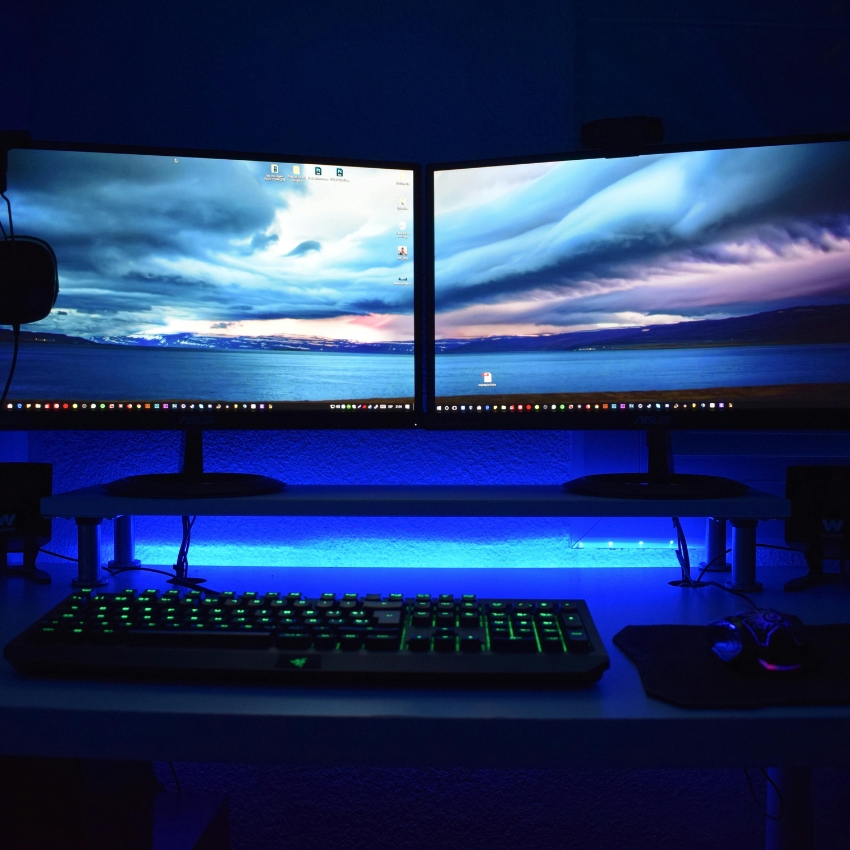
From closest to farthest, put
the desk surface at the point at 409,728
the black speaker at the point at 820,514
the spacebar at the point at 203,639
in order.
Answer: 1. the desk surface at the point at 409,728
2. the spacebar at the point at 203,639
3. the black speaker at the point at 820,514

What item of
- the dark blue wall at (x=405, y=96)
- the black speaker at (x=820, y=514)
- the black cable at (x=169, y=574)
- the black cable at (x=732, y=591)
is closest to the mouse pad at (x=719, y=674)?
the black cable at (x=732, y=591)

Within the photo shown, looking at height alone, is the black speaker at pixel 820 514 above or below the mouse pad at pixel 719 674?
above

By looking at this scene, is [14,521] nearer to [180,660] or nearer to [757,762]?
[180,660]

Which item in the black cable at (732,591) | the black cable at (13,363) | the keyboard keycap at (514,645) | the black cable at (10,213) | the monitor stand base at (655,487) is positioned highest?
the black cable at (10,213)

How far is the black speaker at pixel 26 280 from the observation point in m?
1.02

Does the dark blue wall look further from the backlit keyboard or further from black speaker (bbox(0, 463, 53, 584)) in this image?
the backlit keyboard

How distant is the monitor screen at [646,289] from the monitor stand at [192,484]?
28 cm

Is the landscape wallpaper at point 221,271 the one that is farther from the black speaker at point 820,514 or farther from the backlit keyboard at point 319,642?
the black speaker at point 820,514

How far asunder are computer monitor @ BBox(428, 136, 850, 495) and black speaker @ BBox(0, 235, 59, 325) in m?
0.55

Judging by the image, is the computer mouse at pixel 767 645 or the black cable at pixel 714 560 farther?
the black cable at pixel 714 560

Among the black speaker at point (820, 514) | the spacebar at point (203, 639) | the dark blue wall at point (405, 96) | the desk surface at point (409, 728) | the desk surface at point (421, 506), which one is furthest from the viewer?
the dark blue wall at point (405, 96)

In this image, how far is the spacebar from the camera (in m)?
0.69

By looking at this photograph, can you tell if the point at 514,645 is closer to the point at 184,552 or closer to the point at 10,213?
the point at 184,552

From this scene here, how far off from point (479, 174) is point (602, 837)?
1175mm
